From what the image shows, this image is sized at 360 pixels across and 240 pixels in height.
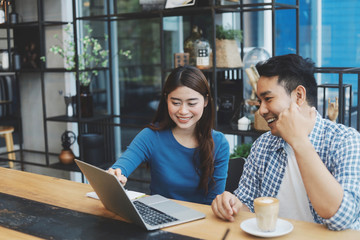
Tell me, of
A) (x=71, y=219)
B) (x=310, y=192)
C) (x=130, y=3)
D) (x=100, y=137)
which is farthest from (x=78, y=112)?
(x=310, y=192)

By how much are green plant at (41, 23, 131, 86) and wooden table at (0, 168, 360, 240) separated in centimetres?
204

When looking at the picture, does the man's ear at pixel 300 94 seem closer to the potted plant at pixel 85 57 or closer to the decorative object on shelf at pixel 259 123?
the decorative object on shelf at pixel 259 123

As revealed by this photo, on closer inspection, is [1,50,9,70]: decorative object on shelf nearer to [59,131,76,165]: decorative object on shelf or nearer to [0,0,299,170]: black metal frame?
[0,0,299,170]: black metal frame

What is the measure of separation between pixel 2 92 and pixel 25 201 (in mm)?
3600

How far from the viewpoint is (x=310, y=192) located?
1.40m

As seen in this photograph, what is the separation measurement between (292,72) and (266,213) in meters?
0.56

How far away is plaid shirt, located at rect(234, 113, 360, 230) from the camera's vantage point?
1.39 meters

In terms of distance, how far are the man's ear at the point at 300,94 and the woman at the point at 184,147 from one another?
0.60m

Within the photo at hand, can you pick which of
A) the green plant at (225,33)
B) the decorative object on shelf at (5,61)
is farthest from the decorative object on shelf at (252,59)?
the decorative object on shelf at (5,61)

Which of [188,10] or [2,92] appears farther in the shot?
[2,92]

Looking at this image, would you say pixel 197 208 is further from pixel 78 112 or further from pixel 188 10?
pixel 78 112

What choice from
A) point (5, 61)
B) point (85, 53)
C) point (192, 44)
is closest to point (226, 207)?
point (192, 44)

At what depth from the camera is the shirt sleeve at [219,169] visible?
86.3 inches

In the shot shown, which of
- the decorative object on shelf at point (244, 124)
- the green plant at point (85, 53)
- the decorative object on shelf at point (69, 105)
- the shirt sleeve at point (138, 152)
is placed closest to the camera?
the shirt sleeve at point (138, 152)
